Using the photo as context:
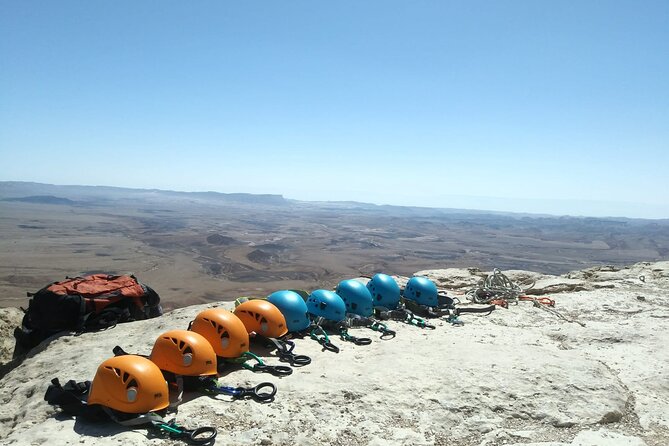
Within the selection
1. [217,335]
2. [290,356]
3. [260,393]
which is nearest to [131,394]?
[260,393]

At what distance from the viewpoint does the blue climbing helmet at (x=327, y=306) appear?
10.3 m

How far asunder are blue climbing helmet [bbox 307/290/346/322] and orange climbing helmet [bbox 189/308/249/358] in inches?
110

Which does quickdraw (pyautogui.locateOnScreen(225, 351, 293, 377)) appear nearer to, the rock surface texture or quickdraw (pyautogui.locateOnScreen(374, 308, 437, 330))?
the rock surface texture

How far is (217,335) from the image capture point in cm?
758

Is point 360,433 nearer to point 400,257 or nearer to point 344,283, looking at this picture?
point 344,283

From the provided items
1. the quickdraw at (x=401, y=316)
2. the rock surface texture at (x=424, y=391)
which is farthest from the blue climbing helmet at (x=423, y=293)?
the rock surface texture at (x=424, y=391)

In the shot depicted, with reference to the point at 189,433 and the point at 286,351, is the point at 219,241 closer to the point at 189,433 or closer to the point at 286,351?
the point at 286,351

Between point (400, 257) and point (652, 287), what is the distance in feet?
263

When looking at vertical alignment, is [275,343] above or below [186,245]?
above

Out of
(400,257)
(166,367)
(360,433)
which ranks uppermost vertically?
(166,367)

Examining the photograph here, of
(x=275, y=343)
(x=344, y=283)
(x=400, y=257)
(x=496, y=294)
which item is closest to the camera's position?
(x=275, y=343)

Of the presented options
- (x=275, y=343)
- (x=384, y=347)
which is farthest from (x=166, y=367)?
(x=384, y=347)

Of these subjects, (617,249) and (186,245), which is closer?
(186,245)

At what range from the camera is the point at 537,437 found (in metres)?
6.06
